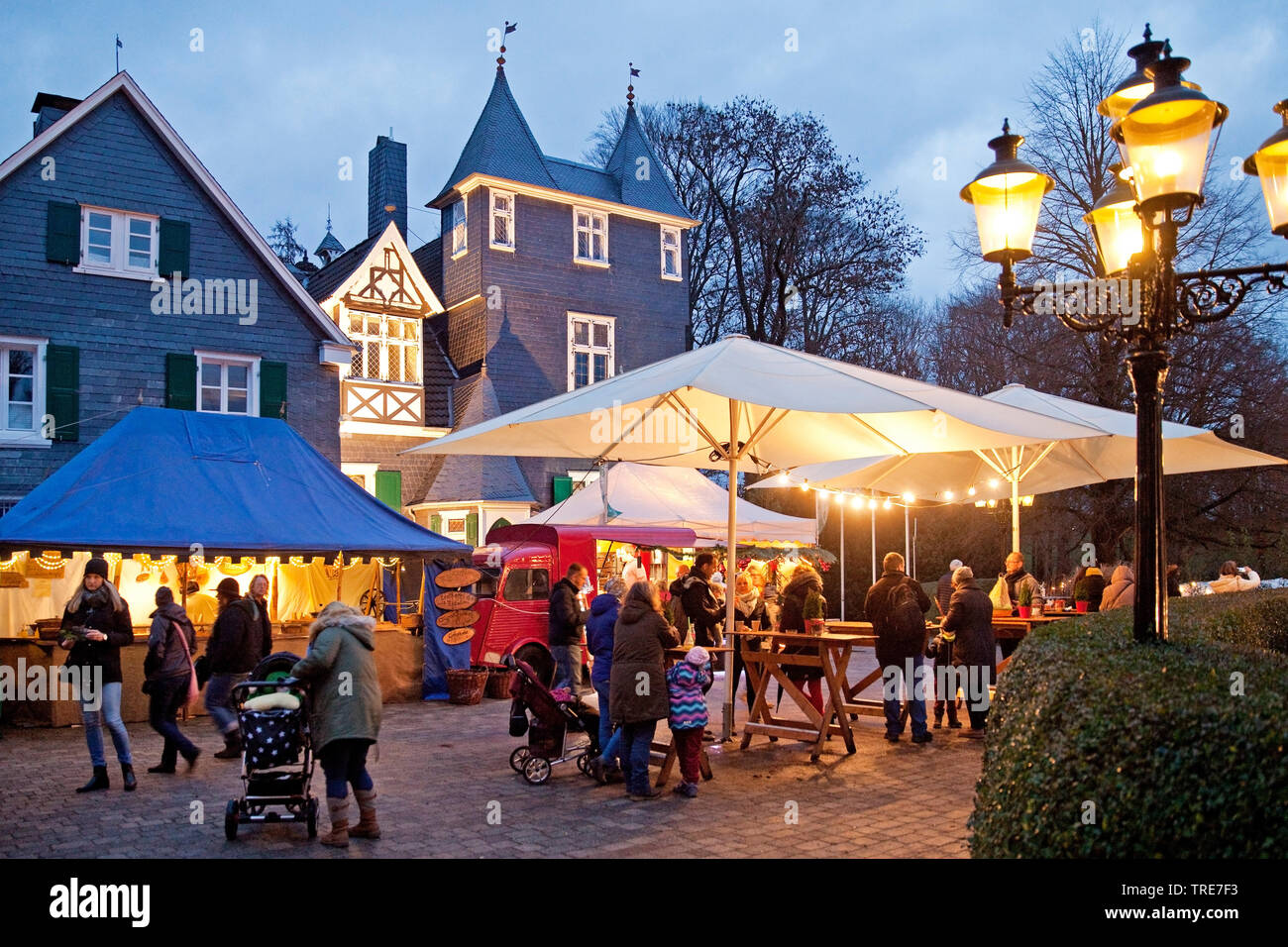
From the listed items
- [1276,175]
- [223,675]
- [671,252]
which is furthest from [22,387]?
[1276,175]

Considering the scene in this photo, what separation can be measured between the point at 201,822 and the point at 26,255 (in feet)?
47.3

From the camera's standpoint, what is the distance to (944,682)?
12.0 meters

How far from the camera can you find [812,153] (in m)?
33.9

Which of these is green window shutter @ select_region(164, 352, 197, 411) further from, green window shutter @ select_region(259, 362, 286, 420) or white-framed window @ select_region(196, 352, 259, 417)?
green window shutter @ select_region(259, 362, 286, 420)

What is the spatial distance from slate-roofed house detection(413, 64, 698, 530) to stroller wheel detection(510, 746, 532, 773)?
15022 mm

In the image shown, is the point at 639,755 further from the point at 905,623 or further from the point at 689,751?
the point at 905,623

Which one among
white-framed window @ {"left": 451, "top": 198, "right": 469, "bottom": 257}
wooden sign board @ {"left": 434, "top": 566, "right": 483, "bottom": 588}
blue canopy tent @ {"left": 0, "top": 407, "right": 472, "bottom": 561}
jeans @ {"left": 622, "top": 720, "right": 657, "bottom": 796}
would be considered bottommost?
jeans @ {"left": 622, "top": 720, "right": 657, "bottom": 796}

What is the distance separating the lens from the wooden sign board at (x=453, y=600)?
1516 cm

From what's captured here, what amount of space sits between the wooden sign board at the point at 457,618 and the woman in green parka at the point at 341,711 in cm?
821

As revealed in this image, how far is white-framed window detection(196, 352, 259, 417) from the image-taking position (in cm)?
2005

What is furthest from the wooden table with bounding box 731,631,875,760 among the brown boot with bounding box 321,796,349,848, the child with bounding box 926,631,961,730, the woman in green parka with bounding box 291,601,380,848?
the brown boot with bounding box 321,796,349,848

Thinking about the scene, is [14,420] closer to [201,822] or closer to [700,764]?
[201,822]

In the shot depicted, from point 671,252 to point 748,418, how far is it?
61.2ft

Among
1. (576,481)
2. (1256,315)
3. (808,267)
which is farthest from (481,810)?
(808,267)
